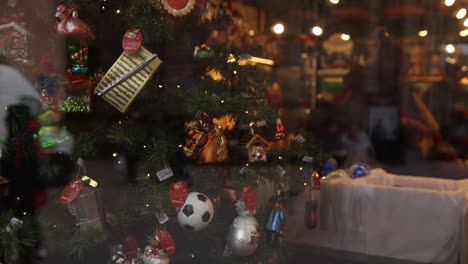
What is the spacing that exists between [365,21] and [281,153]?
590 centimetres

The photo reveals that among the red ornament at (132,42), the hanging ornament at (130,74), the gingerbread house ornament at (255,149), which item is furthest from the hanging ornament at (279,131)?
the red ornament at (132,42)

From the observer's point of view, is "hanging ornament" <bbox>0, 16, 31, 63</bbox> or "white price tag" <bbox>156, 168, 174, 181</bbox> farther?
"hanging ornament" <bbox>0, 16, 31, 63</bbox>

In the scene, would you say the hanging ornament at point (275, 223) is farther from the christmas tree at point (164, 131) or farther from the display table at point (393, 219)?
the display table at point (393, 219)

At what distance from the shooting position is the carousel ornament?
2.77 m

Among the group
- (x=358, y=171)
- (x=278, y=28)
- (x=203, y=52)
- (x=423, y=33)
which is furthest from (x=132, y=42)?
(x=423, y=33)

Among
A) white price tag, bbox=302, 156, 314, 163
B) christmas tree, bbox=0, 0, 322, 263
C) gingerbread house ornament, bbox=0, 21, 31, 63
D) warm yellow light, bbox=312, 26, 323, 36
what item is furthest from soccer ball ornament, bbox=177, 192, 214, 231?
warm yellow light, bbox=312, 26, 323, 36

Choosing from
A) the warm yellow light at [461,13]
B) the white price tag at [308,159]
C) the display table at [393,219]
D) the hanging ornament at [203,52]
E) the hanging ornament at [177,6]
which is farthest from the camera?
the warm yellow light at [461,13]

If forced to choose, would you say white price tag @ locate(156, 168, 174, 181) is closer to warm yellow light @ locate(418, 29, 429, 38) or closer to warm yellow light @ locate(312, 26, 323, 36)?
warm yellow light @ locate(312, 26, 323, 36)

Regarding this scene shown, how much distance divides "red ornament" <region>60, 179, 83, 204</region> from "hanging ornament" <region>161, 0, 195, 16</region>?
1.01 meters

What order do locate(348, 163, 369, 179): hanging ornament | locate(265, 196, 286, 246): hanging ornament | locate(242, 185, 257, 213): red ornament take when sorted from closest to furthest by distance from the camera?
locate(242, 185, 257, 213): red ornament < locate(265, 196, 286, 246): hanging ornament < locate(348, 163, 369, 179): hanging ornament

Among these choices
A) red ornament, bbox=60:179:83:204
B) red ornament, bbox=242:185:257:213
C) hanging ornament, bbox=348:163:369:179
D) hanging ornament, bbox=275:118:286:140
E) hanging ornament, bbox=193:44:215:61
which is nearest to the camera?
red ornament, bbox=60:179:83:204

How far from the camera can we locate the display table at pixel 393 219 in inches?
150

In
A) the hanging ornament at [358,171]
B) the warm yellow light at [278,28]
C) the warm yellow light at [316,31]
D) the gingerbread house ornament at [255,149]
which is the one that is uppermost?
the warm yellow light at [316,31]

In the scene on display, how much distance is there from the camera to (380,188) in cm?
404
